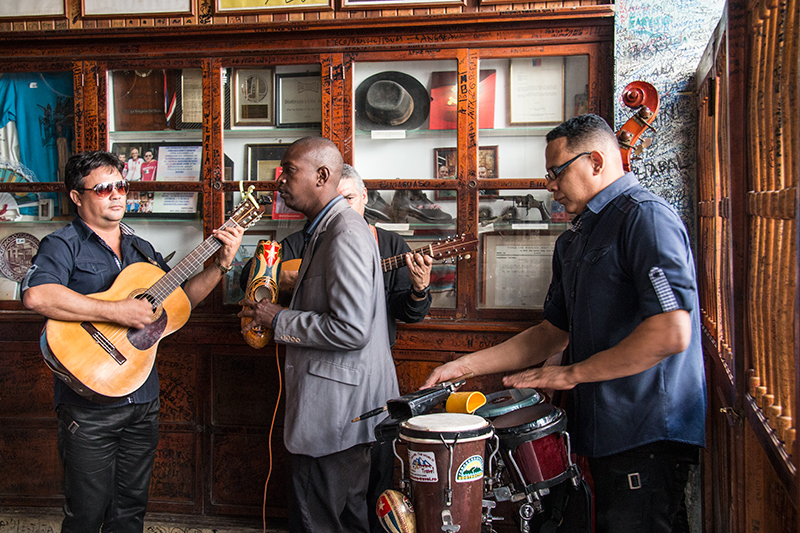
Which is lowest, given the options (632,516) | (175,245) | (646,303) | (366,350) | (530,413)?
(632,516)

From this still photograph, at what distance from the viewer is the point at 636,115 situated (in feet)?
7.86

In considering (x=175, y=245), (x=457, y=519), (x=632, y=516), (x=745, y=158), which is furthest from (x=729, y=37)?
(x=175, y=245)

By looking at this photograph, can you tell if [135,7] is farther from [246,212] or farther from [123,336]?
[123,336]

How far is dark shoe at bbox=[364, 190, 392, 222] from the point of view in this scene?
3.17m

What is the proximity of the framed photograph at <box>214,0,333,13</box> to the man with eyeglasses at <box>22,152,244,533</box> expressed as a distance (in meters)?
1.06

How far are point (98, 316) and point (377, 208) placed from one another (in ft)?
4.70

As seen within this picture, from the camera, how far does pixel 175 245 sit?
3398mm

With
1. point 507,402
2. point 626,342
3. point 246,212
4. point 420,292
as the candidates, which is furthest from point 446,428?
point 246,212

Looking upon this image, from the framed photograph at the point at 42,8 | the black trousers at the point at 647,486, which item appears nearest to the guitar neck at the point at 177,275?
the framed photograph at the point at 42,8

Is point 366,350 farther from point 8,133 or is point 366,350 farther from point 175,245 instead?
point 8,133

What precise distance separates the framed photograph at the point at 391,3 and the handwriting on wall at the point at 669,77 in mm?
835

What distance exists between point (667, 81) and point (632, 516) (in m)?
1.93

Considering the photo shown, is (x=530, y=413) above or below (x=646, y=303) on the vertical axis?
below

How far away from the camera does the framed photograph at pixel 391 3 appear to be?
2920mm
